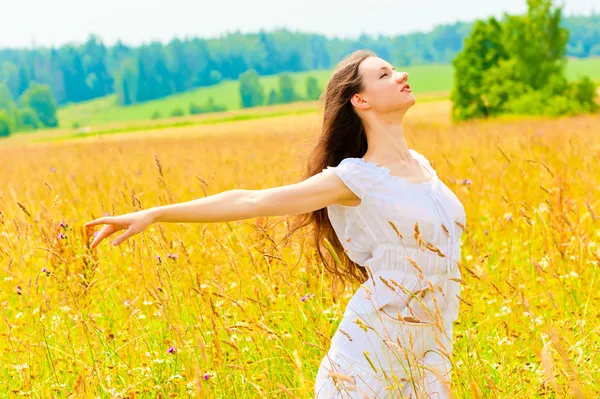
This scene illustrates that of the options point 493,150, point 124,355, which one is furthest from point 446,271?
point 493,150

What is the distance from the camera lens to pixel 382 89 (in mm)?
2400

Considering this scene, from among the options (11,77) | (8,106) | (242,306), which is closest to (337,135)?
(242,306)

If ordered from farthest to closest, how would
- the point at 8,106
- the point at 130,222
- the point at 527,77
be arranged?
1. the point at 8,106
2. the point at 527,77
3. the point at 130,222

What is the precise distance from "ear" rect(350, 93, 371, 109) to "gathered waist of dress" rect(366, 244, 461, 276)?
0.51 meters

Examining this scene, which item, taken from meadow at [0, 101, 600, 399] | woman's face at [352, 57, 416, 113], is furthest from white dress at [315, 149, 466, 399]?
woman's face at [352, 57, 416, 113]

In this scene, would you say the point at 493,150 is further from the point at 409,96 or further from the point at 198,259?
the point at 409,96

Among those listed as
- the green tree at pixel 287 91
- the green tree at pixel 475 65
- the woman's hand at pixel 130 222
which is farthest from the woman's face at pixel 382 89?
the green tree at pixel 287 91

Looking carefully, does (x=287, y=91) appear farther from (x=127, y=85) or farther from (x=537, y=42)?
(x=537, y=42)

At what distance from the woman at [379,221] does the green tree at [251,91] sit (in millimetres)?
91667

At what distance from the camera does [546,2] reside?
27172 mm

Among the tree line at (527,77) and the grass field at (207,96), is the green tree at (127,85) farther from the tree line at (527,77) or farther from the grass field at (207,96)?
the tree line at (527,77)

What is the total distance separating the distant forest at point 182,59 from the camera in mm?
113750

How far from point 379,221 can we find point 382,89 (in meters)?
0.48

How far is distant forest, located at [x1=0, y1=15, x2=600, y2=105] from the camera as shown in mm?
113750
